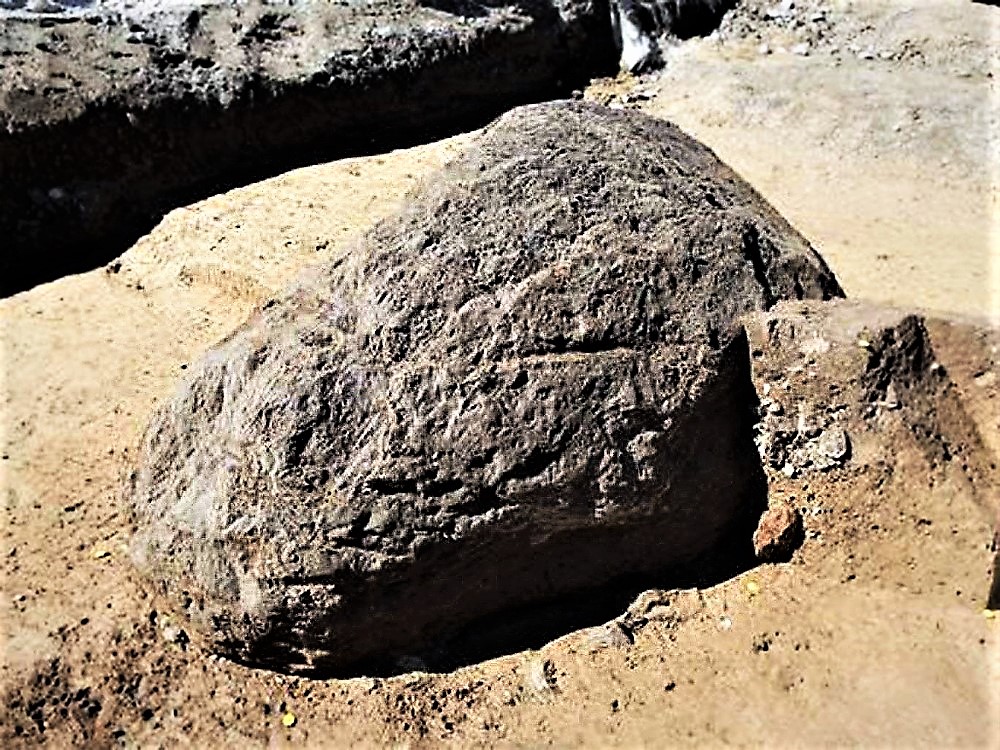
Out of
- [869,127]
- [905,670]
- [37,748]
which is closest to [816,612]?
[905,670]

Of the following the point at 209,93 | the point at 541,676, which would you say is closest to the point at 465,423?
the point at 541,676

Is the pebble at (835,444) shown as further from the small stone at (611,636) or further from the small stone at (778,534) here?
the small stone at (611,636)

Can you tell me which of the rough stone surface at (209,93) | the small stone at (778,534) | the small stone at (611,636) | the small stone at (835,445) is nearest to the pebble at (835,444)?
the small stone at (835,445)

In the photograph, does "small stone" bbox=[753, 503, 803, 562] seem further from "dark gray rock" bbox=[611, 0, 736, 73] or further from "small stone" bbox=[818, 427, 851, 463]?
"dark gray rock" bbox=[611, 0, 736, 73]

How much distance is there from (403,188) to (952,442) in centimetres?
323

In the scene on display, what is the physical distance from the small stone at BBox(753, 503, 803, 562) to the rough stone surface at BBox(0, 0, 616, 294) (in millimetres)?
3422

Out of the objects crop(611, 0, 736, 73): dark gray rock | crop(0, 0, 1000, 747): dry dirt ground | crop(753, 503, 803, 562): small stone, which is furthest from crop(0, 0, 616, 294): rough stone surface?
crop(753, 503, 803, 562): small stone

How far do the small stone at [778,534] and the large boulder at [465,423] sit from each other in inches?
2.4

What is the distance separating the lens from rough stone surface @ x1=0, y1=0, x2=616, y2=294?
539cm

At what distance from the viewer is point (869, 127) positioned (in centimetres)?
657

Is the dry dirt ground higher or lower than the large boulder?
lower

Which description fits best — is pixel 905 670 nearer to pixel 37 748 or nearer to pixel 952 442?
pixel 952 442

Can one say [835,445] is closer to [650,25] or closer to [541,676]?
[541,676]

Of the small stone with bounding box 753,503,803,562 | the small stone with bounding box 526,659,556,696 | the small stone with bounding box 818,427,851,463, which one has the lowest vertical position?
the small stone with bounding box 526,659,556,696
